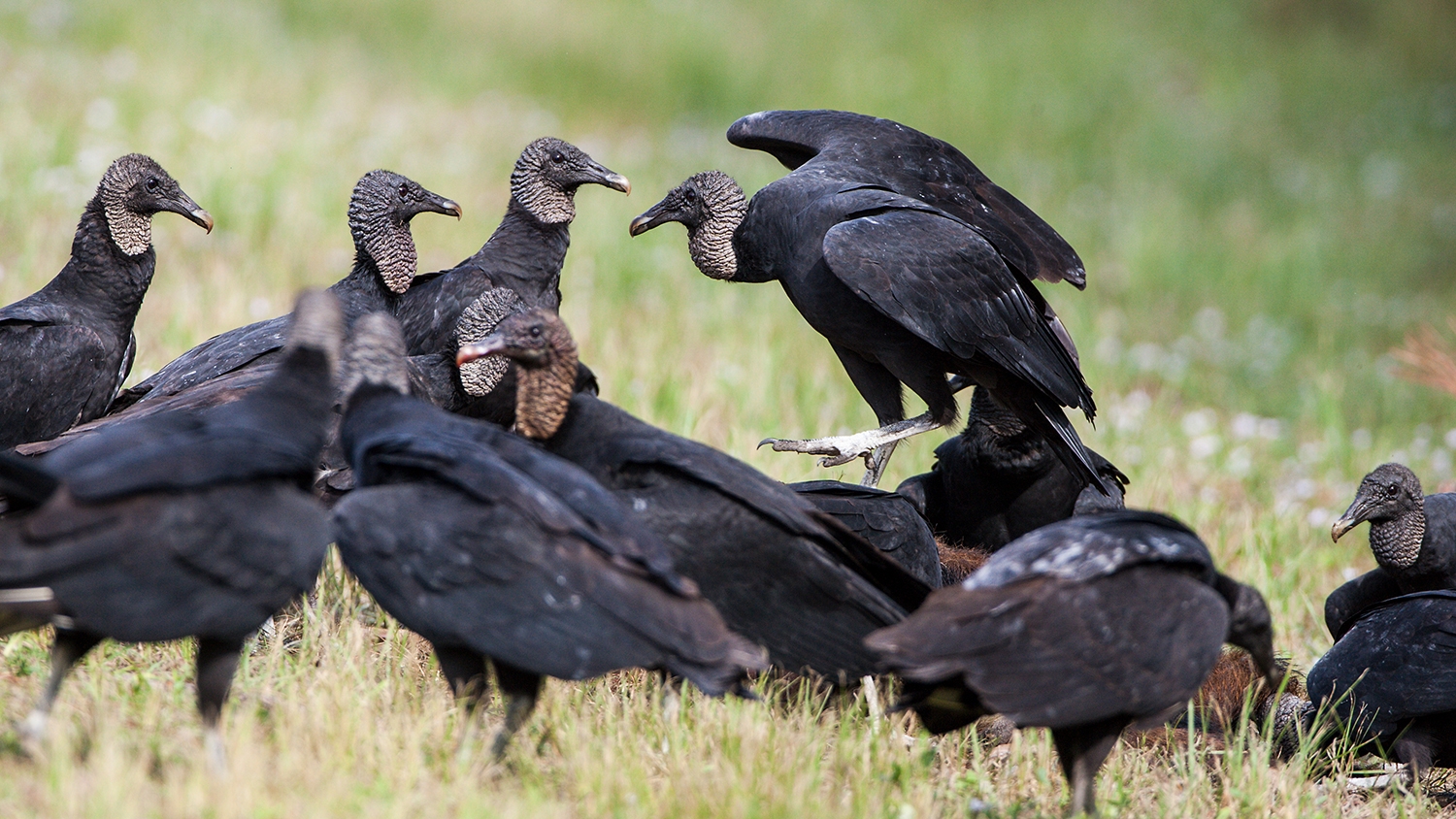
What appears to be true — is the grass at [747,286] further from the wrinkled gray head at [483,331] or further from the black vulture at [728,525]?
the wrinkled gray head at [483,331]

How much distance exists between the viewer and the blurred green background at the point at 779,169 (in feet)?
22.7

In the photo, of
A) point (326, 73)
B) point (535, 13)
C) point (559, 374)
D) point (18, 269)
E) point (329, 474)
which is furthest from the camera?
point (535, 13)

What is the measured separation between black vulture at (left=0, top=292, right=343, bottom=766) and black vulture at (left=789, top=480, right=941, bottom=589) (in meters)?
1.55

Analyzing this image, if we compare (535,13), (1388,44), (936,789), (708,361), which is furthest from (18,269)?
(1388,44)

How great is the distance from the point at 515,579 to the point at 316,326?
2.33ft

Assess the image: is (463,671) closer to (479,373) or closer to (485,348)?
(485,348)

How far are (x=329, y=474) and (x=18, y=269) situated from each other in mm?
3403

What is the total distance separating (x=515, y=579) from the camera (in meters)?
2.60

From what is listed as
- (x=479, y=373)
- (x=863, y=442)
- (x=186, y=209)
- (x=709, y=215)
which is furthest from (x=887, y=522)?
(x=186, y=209)

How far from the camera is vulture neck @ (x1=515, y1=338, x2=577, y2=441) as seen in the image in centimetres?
310

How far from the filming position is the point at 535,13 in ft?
41.0

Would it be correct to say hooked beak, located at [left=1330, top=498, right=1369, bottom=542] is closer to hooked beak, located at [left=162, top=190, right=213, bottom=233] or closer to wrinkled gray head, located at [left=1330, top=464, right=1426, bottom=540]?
wrinkled gray head, located at [left=1330, top=464, right=1426, bottom=540]

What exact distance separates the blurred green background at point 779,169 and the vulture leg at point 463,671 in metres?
2.50

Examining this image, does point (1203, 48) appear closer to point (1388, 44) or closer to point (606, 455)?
point (1388, 44)
